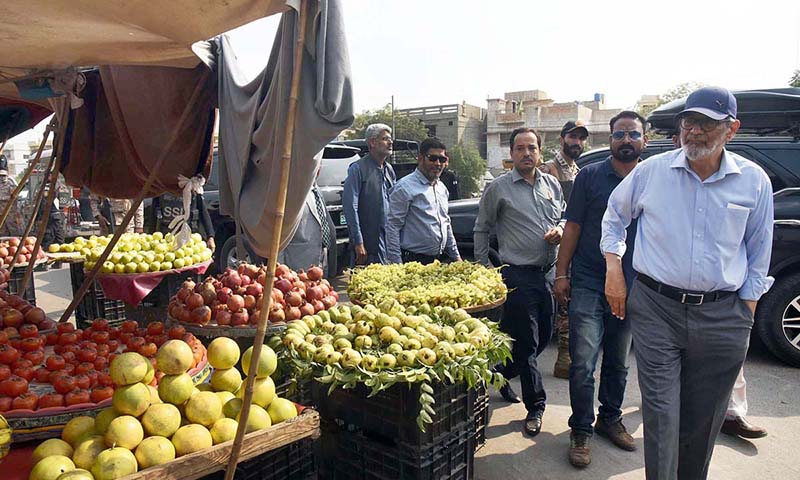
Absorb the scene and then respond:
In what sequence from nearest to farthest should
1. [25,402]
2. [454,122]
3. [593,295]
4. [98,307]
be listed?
[25,402] → [593,295] → [98,307] → [454,122]

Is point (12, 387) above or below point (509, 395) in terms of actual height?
above

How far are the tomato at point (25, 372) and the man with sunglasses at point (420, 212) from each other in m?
3.15

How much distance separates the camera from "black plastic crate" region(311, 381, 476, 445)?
246cm

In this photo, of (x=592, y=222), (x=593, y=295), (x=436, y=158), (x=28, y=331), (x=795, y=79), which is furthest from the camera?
(x=795, y=79)

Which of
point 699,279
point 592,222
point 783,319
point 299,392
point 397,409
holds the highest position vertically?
point 592,222

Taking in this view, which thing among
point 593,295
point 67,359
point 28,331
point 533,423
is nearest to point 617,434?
point 533,423

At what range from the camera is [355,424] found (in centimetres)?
267

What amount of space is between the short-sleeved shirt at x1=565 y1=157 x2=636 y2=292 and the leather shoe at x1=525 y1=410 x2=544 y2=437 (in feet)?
3.57

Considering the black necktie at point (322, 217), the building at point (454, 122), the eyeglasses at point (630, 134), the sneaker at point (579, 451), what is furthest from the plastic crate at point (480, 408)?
the building at point (454, 122)

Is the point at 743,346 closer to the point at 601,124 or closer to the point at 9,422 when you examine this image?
the point at 9,422

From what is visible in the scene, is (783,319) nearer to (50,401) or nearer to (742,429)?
(742,429)

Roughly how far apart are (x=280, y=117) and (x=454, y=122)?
39033 mm

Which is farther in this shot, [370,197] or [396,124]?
[396,124]

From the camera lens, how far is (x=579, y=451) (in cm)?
353
